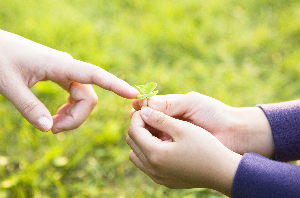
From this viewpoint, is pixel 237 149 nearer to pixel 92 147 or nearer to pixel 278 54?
pixel 92 147

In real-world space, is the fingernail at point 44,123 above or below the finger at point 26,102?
below

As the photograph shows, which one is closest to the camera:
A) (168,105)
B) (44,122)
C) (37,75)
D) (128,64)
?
(44,122)

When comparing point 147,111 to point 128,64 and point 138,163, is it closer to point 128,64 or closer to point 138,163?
point 138,163

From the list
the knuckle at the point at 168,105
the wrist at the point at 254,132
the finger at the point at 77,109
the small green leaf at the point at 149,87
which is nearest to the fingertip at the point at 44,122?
the finger at the point at 77,109

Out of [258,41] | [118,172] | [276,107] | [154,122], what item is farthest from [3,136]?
[258,41]

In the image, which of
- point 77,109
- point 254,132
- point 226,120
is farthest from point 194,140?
point 77,109

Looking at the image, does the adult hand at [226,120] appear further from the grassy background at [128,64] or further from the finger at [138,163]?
the grassy background at [128,64]

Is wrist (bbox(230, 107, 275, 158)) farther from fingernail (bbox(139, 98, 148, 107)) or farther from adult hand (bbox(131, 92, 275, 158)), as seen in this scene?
fingernail (bbox(139, 98, 148, 107))
